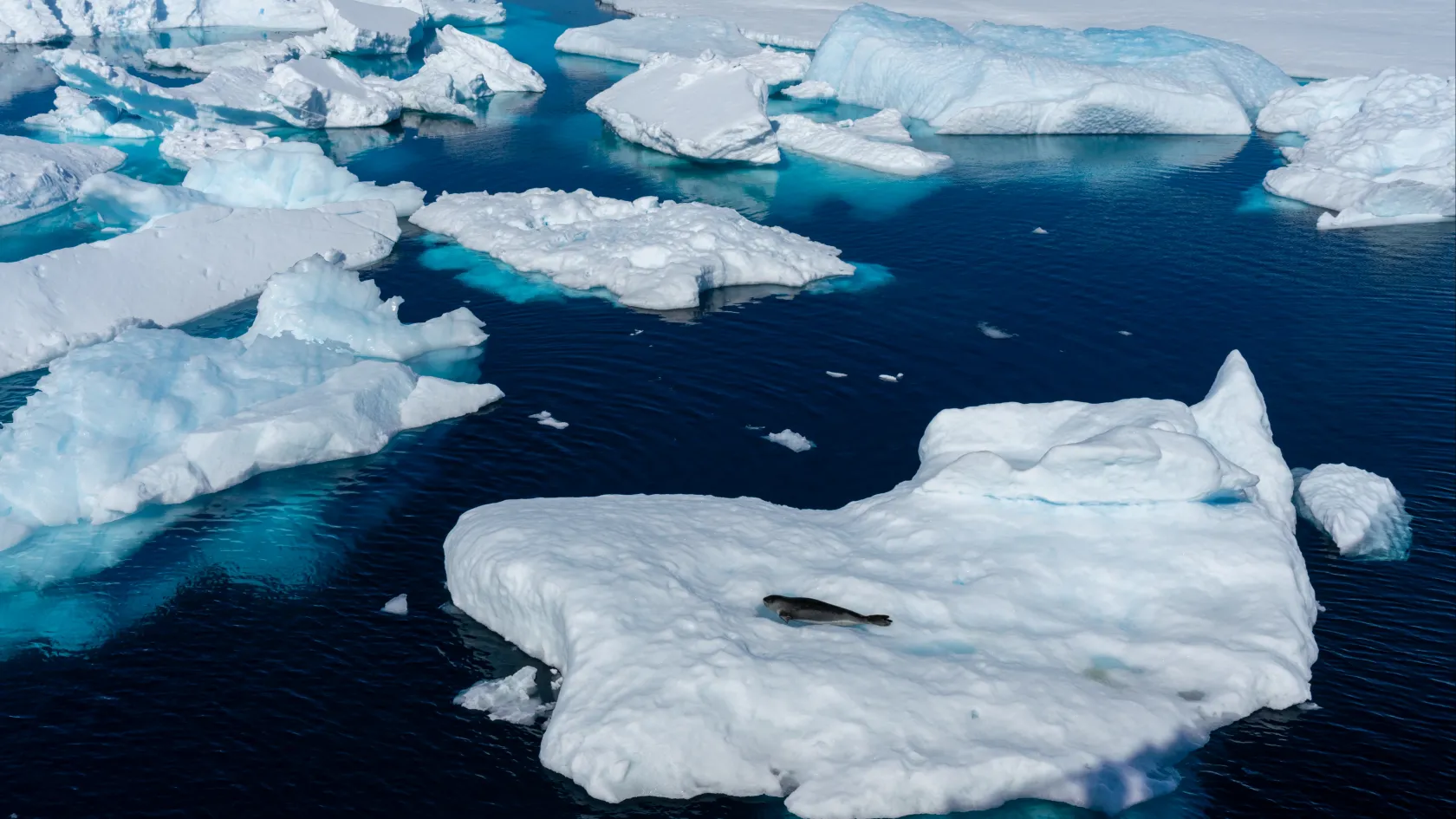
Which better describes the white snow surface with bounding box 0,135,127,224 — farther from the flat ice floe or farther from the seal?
the seal

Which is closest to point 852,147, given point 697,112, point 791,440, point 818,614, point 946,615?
point 697,112

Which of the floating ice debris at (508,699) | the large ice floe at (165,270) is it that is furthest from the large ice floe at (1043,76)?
the floating ice debris at (508,699)

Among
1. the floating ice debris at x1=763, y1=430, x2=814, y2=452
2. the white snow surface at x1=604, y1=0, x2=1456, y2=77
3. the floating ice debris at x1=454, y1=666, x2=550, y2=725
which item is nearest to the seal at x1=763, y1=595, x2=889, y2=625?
the floating ice debris at x1=454, y1=666, x2=550, y2=725

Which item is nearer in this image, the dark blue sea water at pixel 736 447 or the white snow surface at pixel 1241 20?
the dark blue sea water at pixel 736 447

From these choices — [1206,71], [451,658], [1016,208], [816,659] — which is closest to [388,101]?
[1016,208]

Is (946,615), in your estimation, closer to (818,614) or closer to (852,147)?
(818,614)

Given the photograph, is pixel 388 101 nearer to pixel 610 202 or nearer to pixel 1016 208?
pixel 610 202

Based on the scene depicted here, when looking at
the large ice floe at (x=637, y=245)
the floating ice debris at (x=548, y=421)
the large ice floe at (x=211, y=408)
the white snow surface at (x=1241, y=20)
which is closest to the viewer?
the large ice floe at (x=211, y=408)

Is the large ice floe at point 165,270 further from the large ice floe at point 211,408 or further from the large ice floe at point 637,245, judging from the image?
the large ice floe at point 211,408
